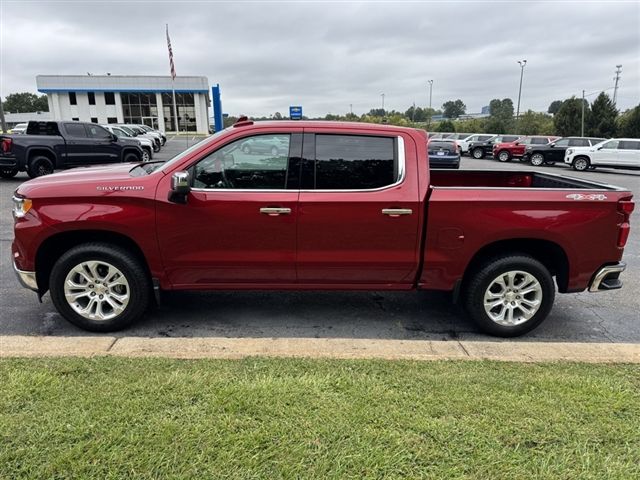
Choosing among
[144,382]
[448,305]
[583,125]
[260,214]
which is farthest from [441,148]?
[583,125]

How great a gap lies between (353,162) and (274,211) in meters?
0.80

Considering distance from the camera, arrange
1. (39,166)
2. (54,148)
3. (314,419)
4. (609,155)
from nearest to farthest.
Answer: (314,419) < (39,166) < (54,148) < (609,155)

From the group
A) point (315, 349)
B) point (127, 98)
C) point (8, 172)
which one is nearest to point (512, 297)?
point (315, 349)

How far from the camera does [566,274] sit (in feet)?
13.7

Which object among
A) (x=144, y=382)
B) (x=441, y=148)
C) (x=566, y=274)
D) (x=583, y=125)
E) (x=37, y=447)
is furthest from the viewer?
(x=583, y=125)

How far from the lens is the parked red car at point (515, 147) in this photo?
93.3 ft

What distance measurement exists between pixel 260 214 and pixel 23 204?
1.97 metres

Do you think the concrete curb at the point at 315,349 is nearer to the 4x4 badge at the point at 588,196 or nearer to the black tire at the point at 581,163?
the 4x4 badge at the point at 588,196

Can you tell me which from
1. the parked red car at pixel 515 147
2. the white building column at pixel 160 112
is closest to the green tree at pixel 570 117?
the parked red car at pixel 515 147

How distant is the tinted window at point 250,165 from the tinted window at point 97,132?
514 inches

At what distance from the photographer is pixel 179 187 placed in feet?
12.0

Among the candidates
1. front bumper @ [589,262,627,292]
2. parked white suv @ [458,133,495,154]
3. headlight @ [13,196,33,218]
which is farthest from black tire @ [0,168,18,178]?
parked white suv @ [458,133,495,154]

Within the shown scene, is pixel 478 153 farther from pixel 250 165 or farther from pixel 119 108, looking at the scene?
pixel 119 108

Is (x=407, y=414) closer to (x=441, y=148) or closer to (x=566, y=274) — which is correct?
(x=566, y=274)
